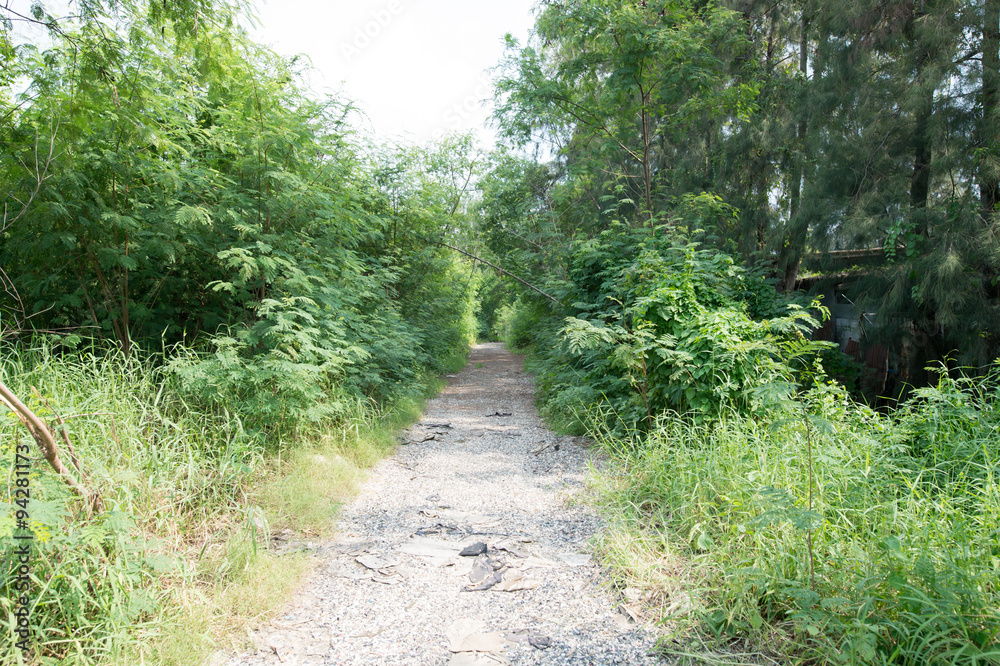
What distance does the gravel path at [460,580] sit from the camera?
2223mm

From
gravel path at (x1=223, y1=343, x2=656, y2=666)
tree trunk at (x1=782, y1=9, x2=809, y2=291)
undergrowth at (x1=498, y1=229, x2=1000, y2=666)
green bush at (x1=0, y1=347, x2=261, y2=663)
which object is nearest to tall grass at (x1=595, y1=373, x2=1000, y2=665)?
undergrowth at (x1=498, y1=229, x2=1000, y2=666)

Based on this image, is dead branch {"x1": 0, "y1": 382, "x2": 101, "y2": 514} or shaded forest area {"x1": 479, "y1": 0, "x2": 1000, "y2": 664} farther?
shaded forest area {"x1": 479, "y1": 0, "x2": 1000, "y2": 664}

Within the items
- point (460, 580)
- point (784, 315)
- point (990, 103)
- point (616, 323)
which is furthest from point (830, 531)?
point (990, 103)

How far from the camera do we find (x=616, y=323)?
5.61m

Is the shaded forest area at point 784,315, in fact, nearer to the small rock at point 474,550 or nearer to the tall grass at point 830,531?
the tall grass at point 830,531

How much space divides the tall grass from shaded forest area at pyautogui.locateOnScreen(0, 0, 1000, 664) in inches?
0.8

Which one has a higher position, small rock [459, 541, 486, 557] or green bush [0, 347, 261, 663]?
green bush [0, 347, 261, 663]

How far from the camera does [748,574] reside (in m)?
2.34

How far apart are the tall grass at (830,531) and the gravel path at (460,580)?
0.35 meters

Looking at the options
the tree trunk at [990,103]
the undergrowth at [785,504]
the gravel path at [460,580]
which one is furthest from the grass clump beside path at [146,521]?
the tree trunk at [990,103]

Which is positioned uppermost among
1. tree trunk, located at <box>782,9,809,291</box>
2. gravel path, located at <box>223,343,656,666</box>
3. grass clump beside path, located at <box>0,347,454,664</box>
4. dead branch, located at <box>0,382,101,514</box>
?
tree trunk, located at <box>782,9,809,291</box>

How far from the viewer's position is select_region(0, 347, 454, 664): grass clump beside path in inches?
77.7

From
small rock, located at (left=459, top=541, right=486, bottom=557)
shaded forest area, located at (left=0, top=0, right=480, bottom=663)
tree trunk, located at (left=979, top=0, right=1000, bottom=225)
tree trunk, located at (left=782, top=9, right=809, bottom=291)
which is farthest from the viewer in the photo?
tree trunk, located at (left=782, top=9, right=809, bottom=291)

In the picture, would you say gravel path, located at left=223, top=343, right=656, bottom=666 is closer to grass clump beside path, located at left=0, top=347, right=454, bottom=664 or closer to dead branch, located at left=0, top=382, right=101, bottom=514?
grass clump beside path, located at left=0, top=347, right=454, bottom=664
